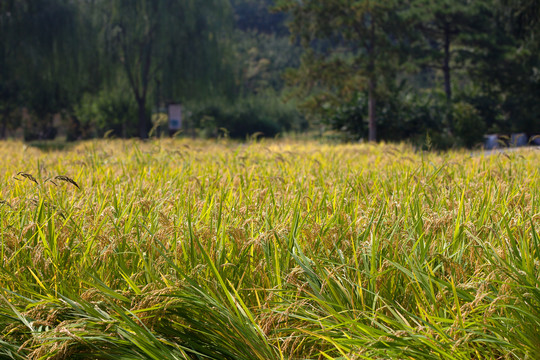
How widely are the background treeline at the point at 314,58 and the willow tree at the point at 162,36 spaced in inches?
1.7

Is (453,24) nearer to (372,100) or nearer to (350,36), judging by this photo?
(350,36)

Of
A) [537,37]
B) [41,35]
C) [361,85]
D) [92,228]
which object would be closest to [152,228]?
[92,228]

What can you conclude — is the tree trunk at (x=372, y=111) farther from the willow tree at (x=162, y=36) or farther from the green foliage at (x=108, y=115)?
the green foliage at (x=108, y=115)

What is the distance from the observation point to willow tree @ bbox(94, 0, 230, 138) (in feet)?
69.4

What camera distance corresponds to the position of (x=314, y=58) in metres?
18.0

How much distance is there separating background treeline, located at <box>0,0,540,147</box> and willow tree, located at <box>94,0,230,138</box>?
1.7 inches

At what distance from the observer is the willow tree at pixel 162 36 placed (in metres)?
21.1

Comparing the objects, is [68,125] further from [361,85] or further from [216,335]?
[216,335]

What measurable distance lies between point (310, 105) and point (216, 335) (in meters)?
18.4

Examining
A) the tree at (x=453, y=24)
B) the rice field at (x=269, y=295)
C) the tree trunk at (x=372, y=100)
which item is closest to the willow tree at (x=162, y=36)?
the tree trunk at (x=372, y=100)

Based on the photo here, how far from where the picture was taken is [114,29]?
2134 cm

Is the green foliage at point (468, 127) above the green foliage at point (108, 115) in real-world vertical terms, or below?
below

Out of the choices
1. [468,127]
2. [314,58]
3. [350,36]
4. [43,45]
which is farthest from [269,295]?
[43,45]

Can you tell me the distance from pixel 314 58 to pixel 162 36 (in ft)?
23.9
